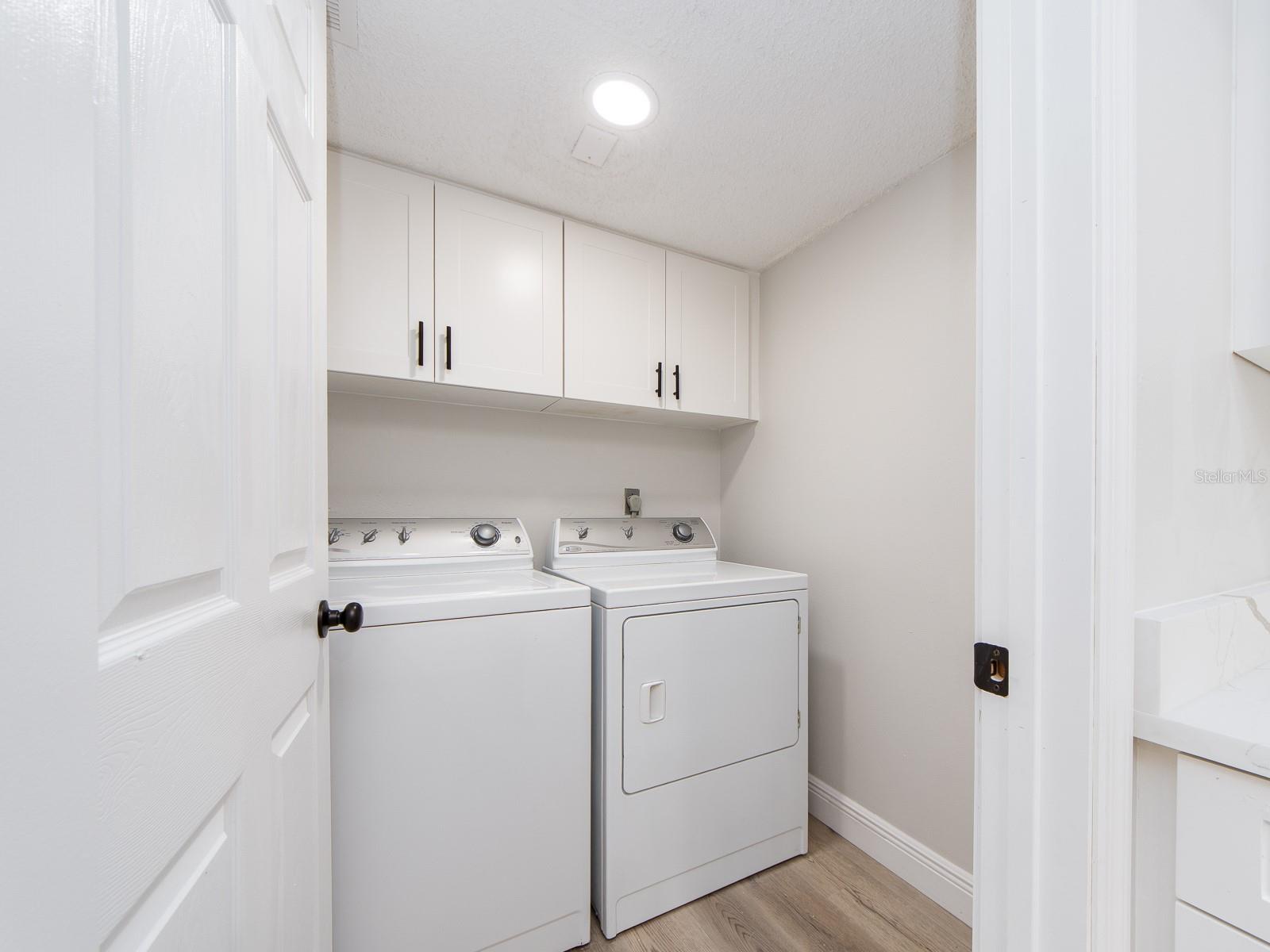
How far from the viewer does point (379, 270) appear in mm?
1616

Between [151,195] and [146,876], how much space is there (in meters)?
0.49

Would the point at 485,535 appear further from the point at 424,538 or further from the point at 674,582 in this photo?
the point at 674,582

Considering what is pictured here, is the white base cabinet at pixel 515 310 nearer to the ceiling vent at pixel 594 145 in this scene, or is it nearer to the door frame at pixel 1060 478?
the ceiling vent at pixel 594 145

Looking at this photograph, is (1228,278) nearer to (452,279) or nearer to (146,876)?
(146,876)

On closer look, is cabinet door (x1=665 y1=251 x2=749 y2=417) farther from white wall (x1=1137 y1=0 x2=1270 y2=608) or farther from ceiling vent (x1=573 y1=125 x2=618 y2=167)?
white wall (x1=1137 y1=0 x2=1270 y2=608)

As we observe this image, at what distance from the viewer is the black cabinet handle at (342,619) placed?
0.90 metres

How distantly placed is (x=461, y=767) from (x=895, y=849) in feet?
4.81

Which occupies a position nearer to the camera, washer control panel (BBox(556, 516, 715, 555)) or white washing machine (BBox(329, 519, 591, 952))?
white washing machine (BBox(329, 519, 591, 952))

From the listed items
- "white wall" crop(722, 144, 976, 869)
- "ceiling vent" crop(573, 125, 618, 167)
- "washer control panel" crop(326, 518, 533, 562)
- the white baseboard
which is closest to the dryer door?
"white wall" crop(722, 144, 976, 869)

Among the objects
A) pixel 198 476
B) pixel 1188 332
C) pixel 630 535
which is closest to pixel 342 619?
pixel 198 476

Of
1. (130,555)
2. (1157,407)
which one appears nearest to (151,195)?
(130,555)

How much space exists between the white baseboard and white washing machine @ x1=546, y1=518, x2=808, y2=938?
204mm

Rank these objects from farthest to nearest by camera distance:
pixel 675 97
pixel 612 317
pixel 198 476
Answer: pixel 612 317, pixel 675 97, pixel 198 476

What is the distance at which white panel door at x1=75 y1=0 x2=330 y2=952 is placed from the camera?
324 millimetres
